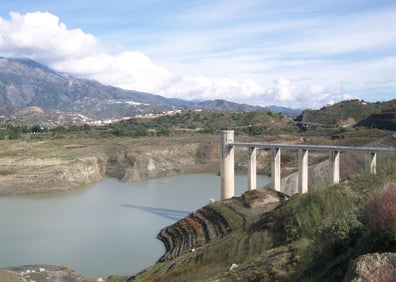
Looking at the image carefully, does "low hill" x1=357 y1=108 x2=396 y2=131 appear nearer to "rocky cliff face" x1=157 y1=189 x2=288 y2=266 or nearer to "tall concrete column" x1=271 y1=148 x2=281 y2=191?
"tall concrete column" x1=271 y1=148 x2=281 y2=191

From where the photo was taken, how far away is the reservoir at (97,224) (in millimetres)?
22938

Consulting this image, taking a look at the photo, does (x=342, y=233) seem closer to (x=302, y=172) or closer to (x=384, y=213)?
(x=384, y=213)

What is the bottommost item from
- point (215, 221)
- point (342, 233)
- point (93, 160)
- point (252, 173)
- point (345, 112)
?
point (215, 221)

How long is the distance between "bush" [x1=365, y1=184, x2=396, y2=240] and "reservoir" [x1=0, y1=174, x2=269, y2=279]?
16.3 metres

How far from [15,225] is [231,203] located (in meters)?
13.8

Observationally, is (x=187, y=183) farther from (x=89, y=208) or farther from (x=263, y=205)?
(x=263, y=205)

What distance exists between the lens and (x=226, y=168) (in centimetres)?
3594

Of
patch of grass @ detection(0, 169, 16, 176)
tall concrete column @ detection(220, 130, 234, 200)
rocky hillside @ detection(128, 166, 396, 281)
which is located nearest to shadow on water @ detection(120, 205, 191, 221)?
tall concrete column @ detection(220, 130, 234, 200)

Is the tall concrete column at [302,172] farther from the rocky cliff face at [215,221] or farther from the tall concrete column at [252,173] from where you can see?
the tall concrete column at [252,173]

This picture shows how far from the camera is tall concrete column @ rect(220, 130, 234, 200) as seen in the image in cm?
3562

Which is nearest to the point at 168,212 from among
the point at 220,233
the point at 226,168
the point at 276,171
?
the point at 226,168

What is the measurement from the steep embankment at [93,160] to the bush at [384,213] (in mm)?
44124

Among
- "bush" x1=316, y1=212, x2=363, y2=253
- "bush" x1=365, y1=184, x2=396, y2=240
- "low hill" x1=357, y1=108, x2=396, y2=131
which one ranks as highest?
"low hill" x1=357, y1=108, x2=396, y2=131

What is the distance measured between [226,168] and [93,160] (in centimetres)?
2735
